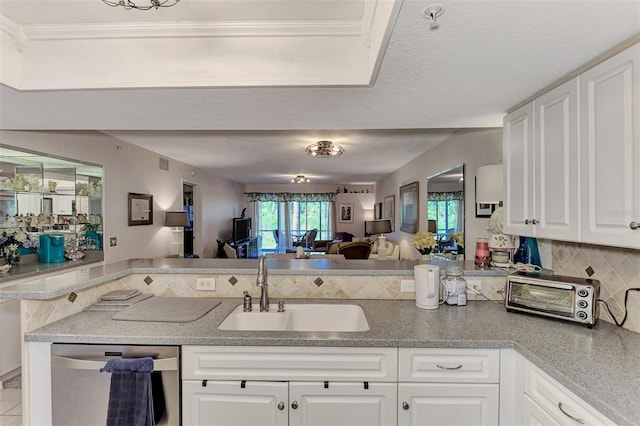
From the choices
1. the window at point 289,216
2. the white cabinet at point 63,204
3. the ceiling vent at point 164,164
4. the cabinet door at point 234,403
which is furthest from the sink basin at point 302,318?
the window at point 289,216

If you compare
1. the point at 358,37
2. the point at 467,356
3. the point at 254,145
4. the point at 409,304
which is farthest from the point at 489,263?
the point at 254,145

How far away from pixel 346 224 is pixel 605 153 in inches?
341

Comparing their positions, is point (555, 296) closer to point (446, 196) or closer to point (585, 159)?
point (585, 159)

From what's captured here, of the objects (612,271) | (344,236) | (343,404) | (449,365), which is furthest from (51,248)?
(344,236)

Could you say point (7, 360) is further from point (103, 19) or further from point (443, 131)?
point (443, 131)

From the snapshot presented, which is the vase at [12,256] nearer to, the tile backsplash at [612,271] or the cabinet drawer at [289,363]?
the cabinet drawer at [289,363]

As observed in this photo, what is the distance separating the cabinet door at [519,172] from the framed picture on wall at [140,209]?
4248 millimetres

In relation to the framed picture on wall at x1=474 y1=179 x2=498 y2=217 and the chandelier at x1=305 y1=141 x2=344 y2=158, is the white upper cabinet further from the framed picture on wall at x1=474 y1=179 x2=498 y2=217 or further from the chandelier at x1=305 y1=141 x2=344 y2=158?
the chandelier at x1=305 y1=141 x2=344 y2=158

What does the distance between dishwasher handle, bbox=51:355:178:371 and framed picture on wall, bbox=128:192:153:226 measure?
301 cm

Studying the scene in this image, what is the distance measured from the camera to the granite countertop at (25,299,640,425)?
115 centimetres

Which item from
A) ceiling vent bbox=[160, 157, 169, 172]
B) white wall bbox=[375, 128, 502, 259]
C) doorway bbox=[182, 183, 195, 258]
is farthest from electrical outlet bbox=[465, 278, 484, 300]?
doorway bbox=[182, 183, 195, 258]

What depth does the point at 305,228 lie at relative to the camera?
995cm

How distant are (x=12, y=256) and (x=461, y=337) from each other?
3627 millimetres

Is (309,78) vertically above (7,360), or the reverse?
(309,78)
